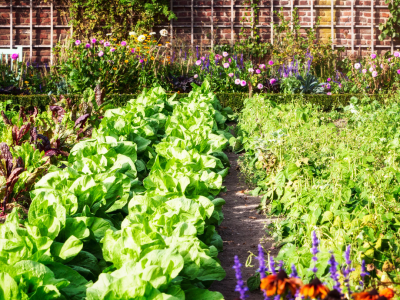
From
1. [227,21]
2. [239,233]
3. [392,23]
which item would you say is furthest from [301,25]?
[239,233]

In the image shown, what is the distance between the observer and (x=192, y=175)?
2695mm

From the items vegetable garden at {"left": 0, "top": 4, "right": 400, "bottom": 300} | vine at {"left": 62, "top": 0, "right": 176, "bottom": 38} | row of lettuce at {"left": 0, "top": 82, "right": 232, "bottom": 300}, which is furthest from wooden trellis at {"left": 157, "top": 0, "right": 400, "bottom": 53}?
row of lettuce at {"left": 0, "top": 82, "right": 232, "bottom": 300}

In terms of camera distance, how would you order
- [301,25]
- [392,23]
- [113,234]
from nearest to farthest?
[113,234] → [392,23] → [301,25]

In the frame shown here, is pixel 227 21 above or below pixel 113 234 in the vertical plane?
above

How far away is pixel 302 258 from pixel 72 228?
3.30 ft

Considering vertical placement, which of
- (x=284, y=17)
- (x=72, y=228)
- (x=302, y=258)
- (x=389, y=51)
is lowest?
(x=302, y=258)

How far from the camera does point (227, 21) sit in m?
11.0

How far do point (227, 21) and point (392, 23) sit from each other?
3756mm

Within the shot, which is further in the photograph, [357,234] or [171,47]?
[171,47]

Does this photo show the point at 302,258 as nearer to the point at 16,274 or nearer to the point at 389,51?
the point at 16,274

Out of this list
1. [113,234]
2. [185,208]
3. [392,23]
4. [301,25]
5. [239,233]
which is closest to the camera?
[113,234]

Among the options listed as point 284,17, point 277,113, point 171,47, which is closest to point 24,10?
point 171,47

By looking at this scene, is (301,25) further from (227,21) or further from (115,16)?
(115,16)

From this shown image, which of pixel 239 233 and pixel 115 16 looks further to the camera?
pixel 115 16
